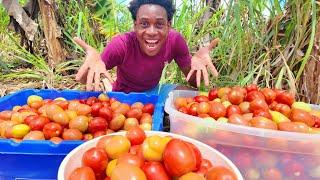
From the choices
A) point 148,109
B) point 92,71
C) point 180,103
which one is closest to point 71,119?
point 92,71

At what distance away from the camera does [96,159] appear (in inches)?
39.3

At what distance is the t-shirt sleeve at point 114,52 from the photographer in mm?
1865

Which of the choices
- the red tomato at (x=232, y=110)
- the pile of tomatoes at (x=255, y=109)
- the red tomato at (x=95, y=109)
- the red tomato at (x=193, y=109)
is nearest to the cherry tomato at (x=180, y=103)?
the pile of tomatoes at (x=255, y=109)

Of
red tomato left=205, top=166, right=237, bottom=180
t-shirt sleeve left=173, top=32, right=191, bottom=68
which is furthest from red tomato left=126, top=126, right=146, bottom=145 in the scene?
t-shirt sleeve left=173, top=32, right=191, bottom=68

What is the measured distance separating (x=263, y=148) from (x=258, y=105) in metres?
0.22

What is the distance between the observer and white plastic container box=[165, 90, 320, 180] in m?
1.10

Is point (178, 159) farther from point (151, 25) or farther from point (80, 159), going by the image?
point (151, 25)

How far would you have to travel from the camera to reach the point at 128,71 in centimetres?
205

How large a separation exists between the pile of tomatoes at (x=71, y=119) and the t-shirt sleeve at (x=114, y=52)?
0.99ft

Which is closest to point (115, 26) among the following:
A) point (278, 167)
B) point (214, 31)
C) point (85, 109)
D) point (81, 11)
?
point (81, 11)

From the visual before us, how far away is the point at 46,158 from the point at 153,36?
0.83 meters

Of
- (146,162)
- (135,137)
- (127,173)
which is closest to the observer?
(127,173)

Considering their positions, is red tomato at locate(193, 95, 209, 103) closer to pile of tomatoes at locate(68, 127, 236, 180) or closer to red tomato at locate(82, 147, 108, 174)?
pile of tomatoes at locate(68, 127, 236, 180)

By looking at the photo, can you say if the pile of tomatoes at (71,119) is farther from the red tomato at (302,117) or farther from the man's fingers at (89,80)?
the red tomato at (302,117)
